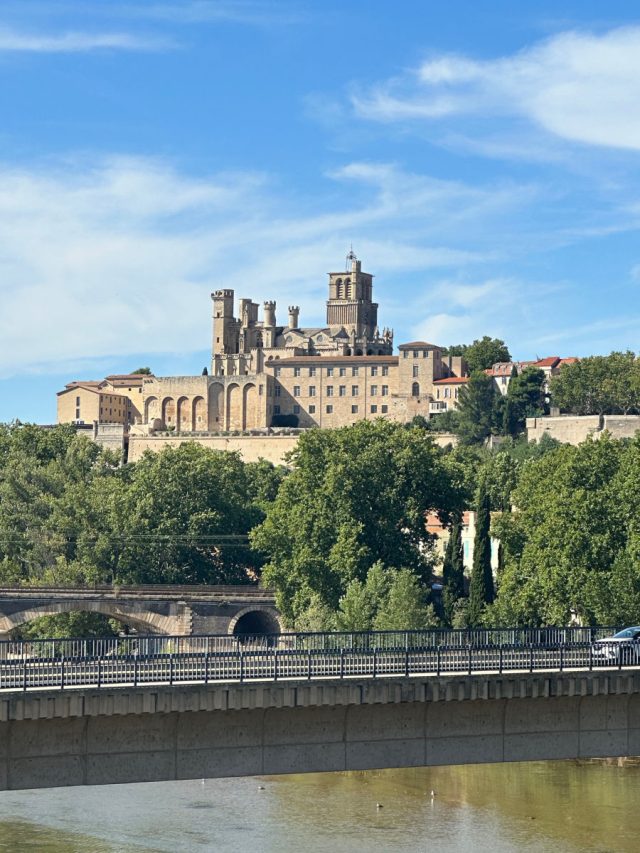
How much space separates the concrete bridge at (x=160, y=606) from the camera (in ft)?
324

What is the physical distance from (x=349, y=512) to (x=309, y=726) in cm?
5614

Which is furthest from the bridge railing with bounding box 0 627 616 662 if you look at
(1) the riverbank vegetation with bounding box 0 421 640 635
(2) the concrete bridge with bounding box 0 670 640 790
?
(1) the riverbank vegetation with bounding box 0 421 640 635

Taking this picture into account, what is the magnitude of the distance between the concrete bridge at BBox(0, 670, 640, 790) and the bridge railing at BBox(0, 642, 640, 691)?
1.91 ft

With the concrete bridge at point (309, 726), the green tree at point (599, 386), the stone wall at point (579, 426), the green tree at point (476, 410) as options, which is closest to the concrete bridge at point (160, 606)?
the concrete bridge at point (309, 726)

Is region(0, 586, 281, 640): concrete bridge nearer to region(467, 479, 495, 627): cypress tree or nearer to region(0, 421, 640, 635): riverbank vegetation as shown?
region(0, 421, 640, 635): riverbank vegetation

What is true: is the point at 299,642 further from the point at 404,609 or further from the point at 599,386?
the point at 599,386

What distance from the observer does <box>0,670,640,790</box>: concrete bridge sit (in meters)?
37.9

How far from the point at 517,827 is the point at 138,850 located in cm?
1302

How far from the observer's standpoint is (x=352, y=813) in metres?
63.2

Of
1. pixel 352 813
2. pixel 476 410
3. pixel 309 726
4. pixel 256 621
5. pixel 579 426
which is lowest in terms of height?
pixel 352 813

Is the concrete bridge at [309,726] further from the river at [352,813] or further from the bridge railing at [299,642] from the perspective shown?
the river at [352,813]

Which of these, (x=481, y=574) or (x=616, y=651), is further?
(x=481, y=574)

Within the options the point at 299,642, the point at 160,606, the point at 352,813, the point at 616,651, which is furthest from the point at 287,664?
the point at 160,606

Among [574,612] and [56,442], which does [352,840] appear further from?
[56,442]
